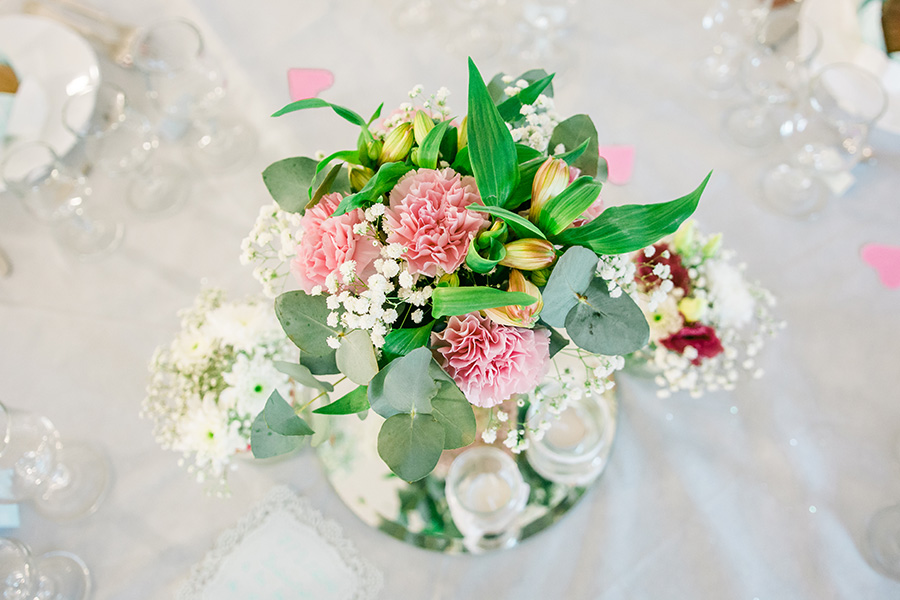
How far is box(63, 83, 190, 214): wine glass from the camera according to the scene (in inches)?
38.6

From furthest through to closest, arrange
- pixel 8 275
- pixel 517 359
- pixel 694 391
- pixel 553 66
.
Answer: pixel 553 66 → pixel 8 275 → pixel 694 391 → pixel 517 359

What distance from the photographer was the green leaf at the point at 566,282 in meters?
0.47

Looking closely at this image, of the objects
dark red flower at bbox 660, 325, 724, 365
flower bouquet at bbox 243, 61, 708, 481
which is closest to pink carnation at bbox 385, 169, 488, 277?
flower bouquet at bbox 243, 61, 708, 481

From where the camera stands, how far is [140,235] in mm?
1047

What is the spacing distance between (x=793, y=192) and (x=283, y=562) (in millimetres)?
1049

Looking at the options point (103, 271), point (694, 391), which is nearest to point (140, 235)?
point (103, 271)

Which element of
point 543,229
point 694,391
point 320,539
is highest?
point 543,229

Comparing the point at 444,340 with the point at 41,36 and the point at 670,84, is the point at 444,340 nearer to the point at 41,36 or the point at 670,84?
the point at 670,84

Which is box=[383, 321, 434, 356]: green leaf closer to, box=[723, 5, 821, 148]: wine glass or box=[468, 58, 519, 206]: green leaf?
box=[468, 58, 519, 206]: green leaf

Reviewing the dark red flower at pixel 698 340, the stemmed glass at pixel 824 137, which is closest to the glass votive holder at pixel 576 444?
the dark red flower at pixel 698 340

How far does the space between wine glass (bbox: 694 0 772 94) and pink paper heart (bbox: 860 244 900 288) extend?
1.28 feet

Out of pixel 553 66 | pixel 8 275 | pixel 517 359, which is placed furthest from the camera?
pixel 553 66

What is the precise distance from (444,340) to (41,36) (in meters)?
1.05

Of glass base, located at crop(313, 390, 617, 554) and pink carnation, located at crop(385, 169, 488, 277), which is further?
glass base, located at crop(313, 390, 617, 554)
